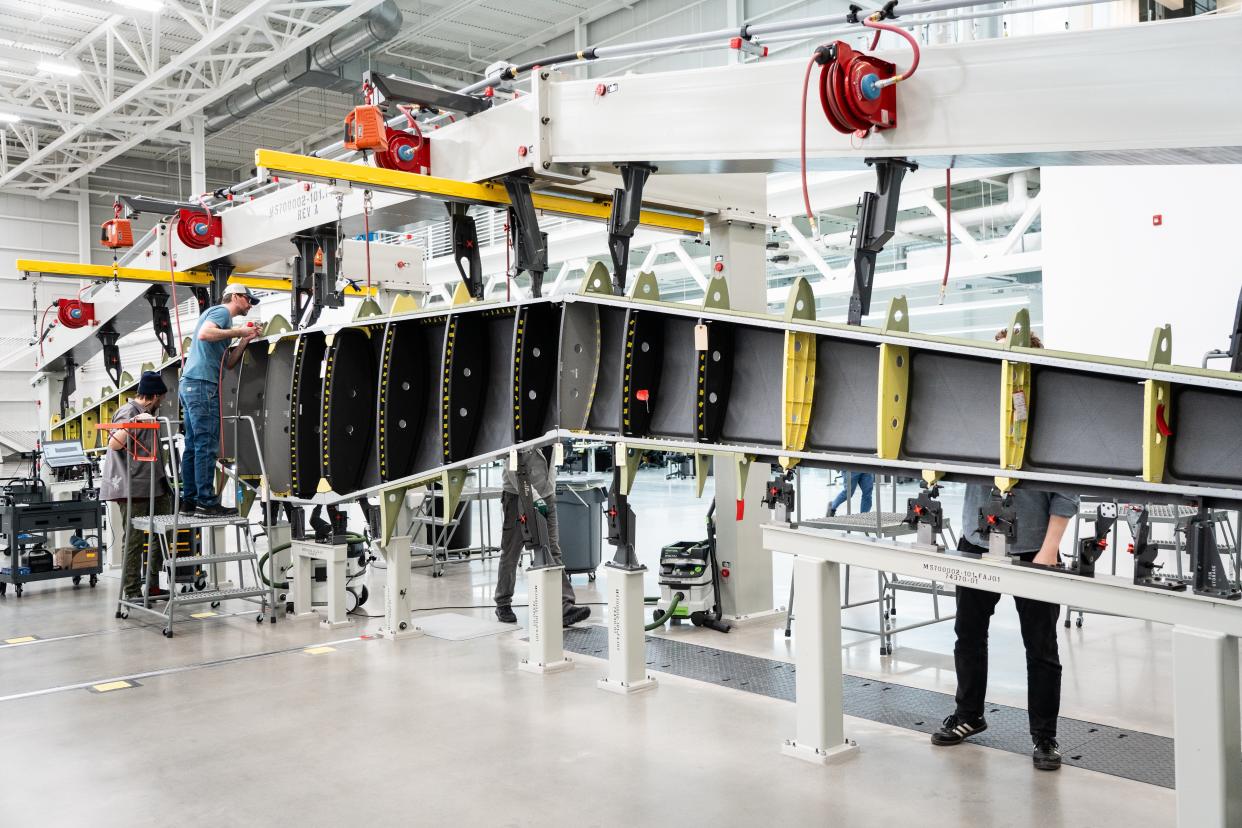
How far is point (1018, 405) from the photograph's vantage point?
342cm

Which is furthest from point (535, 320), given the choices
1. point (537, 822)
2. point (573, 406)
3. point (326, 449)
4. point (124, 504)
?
point (124, 504)

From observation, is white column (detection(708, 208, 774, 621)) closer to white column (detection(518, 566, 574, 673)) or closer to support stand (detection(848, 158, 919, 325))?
white column (detection(518, 566, 574, 673))

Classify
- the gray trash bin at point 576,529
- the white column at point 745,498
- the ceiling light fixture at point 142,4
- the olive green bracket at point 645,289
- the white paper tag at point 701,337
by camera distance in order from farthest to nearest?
the ceiling light fixture at point 142,4 → the gray trash bin at point 576,529 → the white column at point 745,498 → the olive green bracket at point 645,289 → the white paper tag at point 701,337

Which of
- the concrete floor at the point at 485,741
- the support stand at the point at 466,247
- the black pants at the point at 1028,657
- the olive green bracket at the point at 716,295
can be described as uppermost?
the support stand at the point at 466,247

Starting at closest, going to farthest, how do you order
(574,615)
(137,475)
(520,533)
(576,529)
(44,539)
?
1. (574,615)
2. (520,533)
3. (137,475)
4. (576,529)
5. (44,539)

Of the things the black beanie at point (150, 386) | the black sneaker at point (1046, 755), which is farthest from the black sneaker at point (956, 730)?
the black beanie at point (150, 386)

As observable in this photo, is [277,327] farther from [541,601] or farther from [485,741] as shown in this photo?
[485,741]

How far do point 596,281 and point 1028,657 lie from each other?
2.84 metres

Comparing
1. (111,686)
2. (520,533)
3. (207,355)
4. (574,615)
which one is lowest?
(111,686)

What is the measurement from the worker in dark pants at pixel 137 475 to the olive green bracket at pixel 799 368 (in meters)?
5.56

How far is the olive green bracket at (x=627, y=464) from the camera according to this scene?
505 centimetres

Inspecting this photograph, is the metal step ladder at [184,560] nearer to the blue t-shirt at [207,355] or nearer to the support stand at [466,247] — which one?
the blue t-shirt at [207,355]

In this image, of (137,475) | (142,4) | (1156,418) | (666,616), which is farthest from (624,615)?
(142,4)

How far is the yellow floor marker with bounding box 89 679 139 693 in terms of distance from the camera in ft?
17.8
